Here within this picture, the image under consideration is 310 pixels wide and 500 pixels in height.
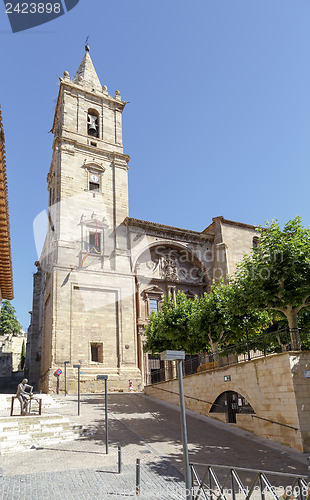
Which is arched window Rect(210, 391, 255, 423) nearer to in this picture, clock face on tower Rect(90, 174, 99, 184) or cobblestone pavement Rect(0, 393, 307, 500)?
cobblestone pavement Rect(0, 393, 307, 500)

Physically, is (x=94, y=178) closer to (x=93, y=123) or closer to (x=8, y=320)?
(x=93, y=123)

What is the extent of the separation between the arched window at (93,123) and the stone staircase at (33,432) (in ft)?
97.8

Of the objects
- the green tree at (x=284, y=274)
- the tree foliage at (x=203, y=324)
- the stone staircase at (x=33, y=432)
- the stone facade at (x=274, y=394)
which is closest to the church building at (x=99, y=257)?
the tree foliage at (x=203, y=324)

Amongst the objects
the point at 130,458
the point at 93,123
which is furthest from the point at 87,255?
the point at 130,458

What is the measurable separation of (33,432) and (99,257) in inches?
793

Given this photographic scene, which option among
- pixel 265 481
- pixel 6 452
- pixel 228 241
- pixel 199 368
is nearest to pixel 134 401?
pixel 199 368

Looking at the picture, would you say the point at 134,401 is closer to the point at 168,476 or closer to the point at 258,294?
the point at 258,294

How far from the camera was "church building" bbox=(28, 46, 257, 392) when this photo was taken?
29.4 meters

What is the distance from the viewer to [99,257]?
32.5 meters

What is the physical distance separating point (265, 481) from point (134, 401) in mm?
17902

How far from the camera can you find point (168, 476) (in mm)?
9469

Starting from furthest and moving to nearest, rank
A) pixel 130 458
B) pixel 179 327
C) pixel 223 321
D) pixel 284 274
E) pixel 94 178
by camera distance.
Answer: pixel 94 178
pixel 179 327
pixel 223 321
pixel 284 274
pixel 130 458

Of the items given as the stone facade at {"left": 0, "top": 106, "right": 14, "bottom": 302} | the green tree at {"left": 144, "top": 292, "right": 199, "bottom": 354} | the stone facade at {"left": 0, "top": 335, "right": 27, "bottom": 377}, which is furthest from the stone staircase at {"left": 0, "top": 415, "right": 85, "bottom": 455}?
the stone facade at {"left": 0, "top": 335, "right": 27, "bottom": 377}

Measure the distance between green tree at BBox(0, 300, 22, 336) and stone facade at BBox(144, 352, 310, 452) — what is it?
166 ft
